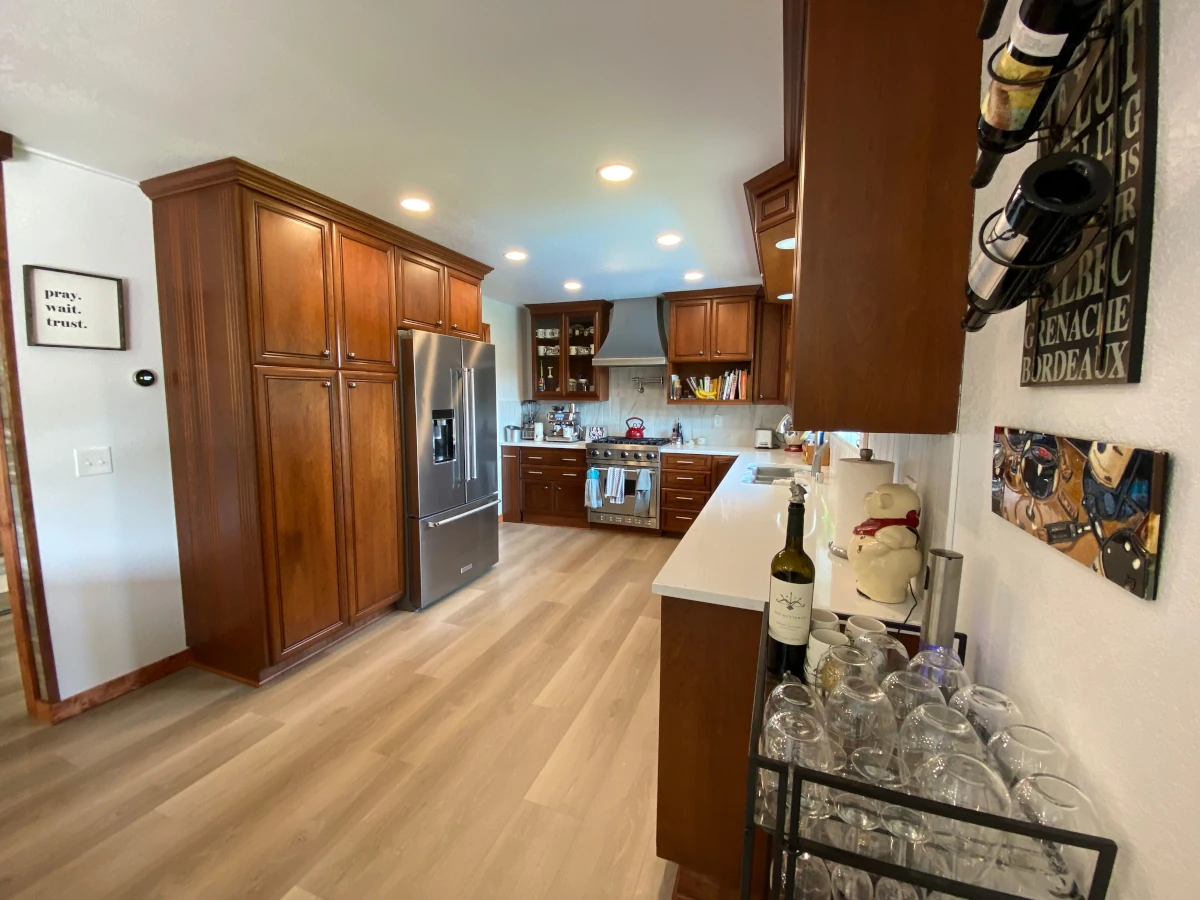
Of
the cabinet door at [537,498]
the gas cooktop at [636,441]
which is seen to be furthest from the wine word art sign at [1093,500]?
the cabinet door at [537,498]

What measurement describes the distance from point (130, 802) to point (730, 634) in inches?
82.5

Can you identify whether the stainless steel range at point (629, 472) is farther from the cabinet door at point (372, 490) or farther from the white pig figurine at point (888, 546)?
the white pig figurine at point (888, 546)

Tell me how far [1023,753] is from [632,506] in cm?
405

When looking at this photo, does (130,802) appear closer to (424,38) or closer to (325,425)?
(325,425)

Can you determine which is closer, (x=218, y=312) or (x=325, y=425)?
(x=218, y=312)

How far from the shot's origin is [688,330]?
182 inches

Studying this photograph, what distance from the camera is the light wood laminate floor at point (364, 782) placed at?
139 cm

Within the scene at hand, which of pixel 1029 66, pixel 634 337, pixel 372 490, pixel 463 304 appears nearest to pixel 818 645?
pixel 1029 66

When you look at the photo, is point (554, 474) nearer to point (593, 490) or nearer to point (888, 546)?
point (593, 490)

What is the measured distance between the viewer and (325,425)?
246cm

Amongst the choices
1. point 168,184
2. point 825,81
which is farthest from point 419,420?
point 825,81

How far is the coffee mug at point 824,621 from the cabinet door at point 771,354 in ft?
11.7

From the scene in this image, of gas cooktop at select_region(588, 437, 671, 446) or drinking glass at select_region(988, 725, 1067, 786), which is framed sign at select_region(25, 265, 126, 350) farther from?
gas cooktop at select_region(588, 437, 671, 446)

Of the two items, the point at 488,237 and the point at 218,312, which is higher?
the point at 488,237
